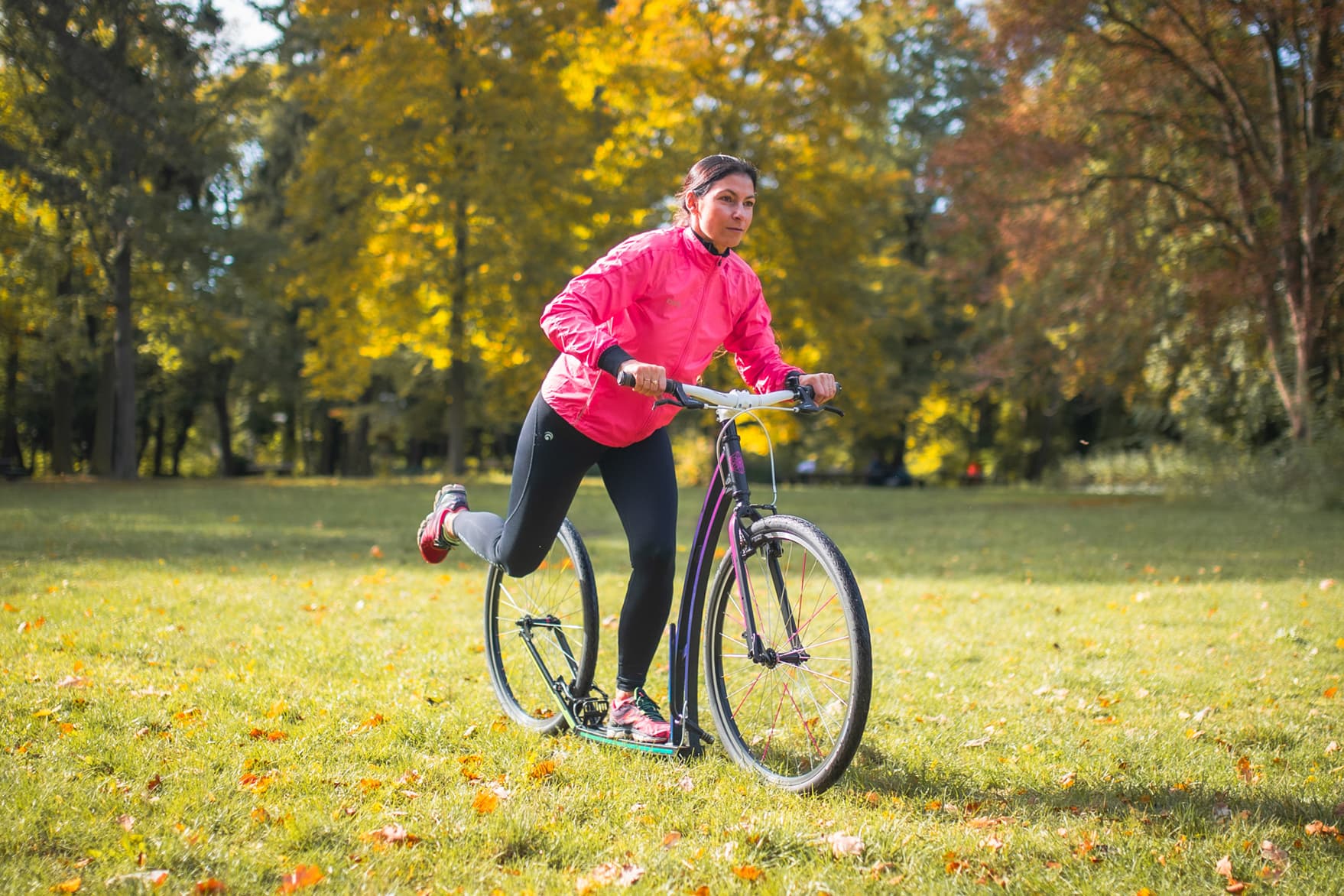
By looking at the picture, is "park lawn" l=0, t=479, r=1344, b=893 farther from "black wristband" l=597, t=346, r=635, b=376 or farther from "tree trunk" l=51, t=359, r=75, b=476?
"tree trunk" l=51, t=359, r=75, b=476

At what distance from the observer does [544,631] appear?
4484 millimetres

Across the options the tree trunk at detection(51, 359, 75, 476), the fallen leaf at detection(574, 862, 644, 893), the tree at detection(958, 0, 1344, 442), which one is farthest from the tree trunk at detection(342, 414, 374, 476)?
the fallen leaf at detection(574, 862, 644, 893)

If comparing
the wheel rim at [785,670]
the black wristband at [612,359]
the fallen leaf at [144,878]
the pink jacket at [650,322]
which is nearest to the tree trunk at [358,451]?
the pink jacket at [650,322]

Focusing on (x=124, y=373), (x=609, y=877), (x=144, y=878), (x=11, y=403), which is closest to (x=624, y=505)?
(x=609, y=877)

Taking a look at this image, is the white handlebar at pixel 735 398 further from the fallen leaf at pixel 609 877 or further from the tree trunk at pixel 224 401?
the tree trunk at pixel 224 401

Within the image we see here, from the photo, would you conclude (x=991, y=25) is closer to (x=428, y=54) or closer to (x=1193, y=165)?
(x=1193, y=165)

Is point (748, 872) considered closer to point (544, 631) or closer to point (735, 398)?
point (735, 398)

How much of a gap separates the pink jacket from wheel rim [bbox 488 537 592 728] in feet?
2.51

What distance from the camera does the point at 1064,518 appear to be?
16.4 metres

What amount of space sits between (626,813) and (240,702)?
2.04 meters

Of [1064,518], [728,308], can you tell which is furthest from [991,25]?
[728,308]

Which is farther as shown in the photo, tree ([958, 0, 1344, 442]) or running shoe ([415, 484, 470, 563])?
tree ([958, 0, 1344, 442])

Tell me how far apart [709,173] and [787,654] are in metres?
1.58

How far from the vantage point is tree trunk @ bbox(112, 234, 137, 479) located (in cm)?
2356
